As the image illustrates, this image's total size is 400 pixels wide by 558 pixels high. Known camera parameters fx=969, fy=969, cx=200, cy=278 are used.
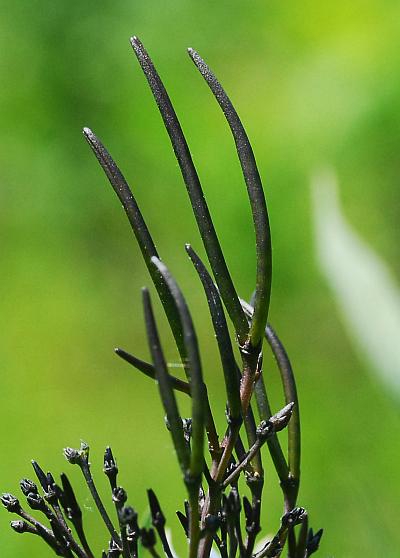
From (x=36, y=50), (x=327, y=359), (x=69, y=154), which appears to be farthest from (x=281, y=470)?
(x=36, y=50)

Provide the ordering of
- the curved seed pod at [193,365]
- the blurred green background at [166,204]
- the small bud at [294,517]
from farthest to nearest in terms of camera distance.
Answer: the blurred green background at [166,204] < the small bud at [294,517] < the curved seed pod at [193,365]

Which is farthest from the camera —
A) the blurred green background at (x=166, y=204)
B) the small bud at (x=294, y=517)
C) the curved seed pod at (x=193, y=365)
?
the blurred green background at (x=166, y=204)

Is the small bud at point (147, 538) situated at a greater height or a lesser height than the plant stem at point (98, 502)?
lesser

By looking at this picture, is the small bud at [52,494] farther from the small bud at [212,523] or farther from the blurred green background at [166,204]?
the blurred green background at [166,204]

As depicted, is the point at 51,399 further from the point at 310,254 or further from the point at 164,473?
the point at 310,254

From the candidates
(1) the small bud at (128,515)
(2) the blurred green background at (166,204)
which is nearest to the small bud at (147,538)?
(1) the small bud at (128,515)

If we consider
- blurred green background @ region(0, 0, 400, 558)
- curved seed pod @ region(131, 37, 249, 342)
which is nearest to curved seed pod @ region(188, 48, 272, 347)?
curved seed pod @ region(131, 37, 249, 342)
